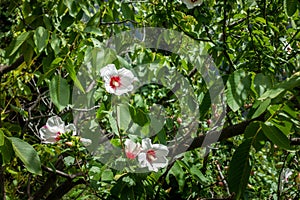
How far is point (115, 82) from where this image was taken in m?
1.12

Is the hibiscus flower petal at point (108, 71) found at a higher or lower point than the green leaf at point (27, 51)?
higher

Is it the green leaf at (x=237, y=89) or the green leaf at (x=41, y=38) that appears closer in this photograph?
the green leaf at (x=237, y=89)

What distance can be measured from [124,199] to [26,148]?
11.2 inches

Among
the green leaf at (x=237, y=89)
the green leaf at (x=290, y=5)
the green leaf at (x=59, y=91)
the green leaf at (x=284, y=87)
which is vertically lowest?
the green leaf at (x=59, y=91)

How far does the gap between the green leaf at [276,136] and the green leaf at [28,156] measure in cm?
50

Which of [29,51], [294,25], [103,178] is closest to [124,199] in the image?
[103,178]

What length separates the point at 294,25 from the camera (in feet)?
5.21

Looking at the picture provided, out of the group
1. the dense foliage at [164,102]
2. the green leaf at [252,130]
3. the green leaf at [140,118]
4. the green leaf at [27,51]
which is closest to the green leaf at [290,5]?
the dense foliage at [164,102]

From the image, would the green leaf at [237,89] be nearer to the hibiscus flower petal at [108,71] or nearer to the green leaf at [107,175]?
the hibiscus flower petal at [108,71]

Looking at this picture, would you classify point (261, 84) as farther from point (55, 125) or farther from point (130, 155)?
point (55, 125)

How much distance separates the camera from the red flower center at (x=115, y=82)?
1107 mm

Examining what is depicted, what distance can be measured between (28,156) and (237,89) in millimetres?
495

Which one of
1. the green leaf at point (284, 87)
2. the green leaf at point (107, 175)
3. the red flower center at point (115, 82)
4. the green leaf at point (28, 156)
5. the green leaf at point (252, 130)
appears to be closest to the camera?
the green leaf at point (284, 87)

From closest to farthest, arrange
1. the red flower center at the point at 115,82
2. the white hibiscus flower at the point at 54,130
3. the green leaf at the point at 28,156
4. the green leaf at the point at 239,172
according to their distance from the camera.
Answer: the green leaf at the point at 239,172, the green leaf at the point at 28,156, the red flower center at the point at 115,82, the white hibiscus flower at the point at 54,130
